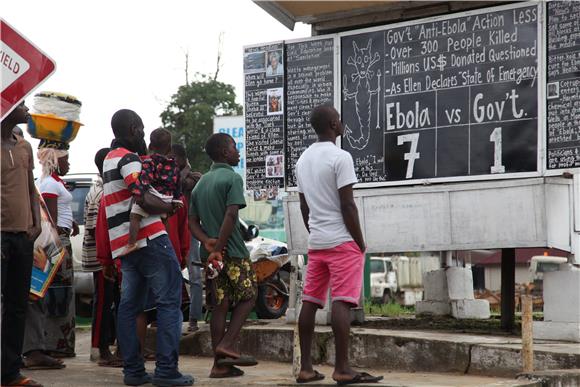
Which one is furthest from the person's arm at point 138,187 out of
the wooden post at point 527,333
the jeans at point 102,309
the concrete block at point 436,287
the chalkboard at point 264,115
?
the concrete block at point 436,287

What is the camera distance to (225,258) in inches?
290

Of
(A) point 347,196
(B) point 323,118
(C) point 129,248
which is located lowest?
(C) point 129,248

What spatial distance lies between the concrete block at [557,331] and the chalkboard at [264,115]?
3350 mm

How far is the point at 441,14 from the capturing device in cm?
975

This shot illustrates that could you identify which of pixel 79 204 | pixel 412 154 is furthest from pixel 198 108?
pixel 412 154

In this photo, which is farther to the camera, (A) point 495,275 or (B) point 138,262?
(A) point 495,275

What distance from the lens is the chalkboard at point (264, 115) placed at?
10.8 meters

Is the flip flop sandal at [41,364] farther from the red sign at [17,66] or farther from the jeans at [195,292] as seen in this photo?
the red sign at [17,66]

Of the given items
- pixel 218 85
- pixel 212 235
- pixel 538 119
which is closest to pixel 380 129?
pixel 538 119

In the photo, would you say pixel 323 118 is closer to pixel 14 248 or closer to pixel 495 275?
pixel 14 248

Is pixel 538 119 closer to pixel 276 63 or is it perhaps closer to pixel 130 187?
pixel 276 63

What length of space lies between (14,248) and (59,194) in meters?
2.05

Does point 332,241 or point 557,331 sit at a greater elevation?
point 332,241

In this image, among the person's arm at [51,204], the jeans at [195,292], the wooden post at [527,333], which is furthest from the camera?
the jeans at [195,292]
